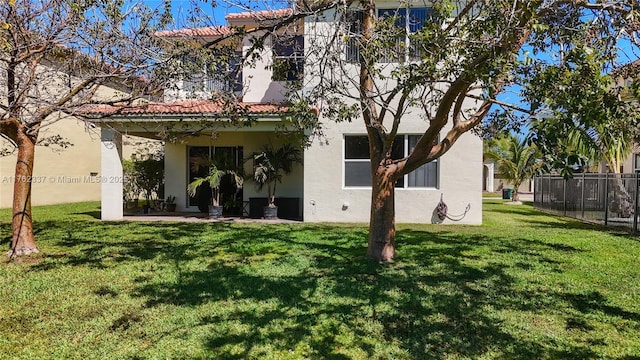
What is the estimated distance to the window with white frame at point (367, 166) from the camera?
1334 centimetres

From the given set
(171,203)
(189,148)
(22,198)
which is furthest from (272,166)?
(22,198)

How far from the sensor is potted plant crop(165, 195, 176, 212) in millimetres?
16578

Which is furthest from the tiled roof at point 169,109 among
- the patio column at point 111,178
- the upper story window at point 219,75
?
the patio column at point 111,178

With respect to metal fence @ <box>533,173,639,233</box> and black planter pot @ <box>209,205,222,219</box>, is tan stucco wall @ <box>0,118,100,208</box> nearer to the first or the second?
black planter pot @ <box>209,205,222,219</box>

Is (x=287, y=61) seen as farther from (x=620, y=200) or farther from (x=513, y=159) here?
(x=513, y=159)

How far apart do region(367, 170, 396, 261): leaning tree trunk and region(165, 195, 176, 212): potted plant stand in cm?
1116

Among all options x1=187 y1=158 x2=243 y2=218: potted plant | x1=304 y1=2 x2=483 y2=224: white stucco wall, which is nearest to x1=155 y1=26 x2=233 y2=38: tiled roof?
x1=304 y1=2 x2=483 y2=224: white stucco wall

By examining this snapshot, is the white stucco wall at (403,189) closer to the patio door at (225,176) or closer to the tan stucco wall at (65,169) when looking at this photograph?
the patio door at (225,176)

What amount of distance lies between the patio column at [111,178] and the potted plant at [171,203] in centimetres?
264

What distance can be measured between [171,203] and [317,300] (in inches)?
493

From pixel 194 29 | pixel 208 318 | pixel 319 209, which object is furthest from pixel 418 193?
pixel 208 318

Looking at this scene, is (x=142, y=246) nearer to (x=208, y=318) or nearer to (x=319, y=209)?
(x=208, y=318)

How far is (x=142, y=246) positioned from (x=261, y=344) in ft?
19.7

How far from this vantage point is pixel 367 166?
44.1 feet
